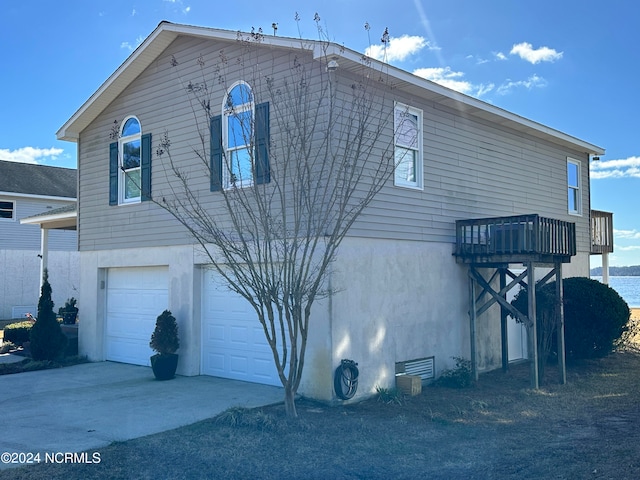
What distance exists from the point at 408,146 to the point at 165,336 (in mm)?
5369

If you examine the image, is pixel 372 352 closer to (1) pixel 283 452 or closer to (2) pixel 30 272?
(1) pixel 283 452

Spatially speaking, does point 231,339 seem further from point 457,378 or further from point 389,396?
point 457,378

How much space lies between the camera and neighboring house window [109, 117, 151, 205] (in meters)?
12.0

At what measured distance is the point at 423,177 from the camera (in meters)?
10.5

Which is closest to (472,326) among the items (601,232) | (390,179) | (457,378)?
(457,378)

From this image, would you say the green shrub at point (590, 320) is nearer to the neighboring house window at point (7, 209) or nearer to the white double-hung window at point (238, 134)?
the white double-hung window at point (238, 134)

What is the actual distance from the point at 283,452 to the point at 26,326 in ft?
35.9

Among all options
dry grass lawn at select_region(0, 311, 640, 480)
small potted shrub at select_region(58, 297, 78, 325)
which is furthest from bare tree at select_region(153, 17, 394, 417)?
small potted shrub at select_region(58, 297, 78, 325)

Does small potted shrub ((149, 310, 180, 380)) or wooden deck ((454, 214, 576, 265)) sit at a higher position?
wooden deck ((454, 214, 576, 265))

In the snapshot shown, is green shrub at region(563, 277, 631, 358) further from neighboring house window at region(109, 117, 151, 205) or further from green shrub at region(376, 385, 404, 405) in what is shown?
neighboring house window at region(109, 117, 151, 205)

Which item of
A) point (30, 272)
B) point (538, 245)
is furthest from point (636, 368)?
point (30, 272)

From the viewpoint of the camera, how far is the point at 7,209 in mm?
23828

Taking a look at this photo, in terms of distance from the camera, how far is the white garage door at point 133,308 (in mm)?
12016

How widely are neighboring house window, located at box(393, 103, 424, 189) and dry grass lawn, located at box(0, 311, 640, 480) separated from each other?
3638 millimetres
